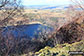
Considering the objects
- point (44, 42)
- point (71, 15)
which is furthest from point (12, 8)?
point (71, 15)

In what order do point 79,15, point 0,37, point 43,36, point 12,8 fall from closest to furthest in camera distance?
1. point 0,37
2. point 79,15
3. point 12,8
4. point 43,36

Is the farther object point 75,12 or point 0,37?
point 75,12

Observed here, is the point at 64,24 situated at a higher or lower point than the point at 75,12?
lower

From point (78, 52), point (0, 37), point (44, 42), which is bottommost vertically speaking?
point (44, 42)

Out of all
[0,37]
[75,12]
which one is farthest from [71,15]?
[0,37]

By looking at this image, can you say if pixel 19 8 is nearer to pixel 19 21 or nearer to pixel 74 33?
pixel 19 21

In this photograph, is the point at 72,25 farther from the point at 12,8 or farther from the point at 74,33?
the point at 12,8

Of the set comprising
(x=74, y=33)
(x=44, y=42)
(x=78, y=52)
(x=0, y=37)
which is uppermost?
(x=78, y=52)

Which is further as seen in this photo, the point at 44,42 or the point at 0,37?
the point at 44,42

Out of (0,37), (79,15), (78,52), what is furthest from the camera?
(79,15)
